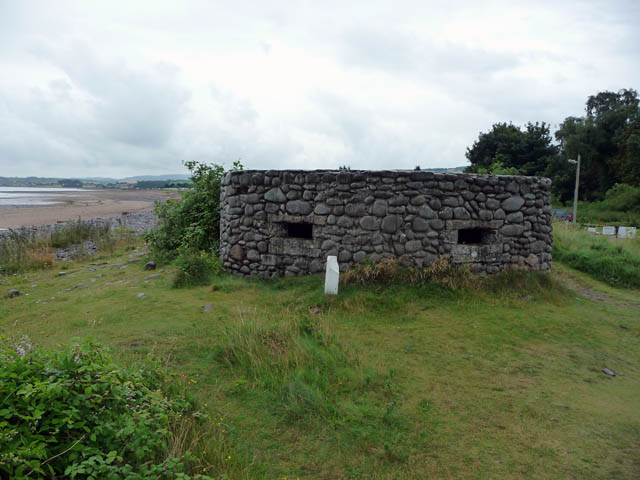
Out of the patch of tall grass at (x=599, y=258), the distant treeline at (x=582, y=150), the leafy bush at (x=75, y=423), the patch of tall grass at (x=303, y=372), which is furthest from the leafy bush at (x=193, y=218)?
the distant treeline at (x=582, y=150)

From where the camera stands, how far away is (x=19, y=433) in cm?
222

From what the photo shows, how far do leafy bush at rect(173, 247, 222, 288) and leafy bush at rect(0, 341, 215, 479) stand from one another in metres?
5.62

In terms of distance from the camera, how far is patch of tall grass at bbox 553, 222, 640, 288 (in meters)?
9.88

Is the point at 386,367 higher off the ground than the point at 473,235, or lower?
lower

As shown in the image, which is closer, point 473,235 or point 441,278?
point 441,278

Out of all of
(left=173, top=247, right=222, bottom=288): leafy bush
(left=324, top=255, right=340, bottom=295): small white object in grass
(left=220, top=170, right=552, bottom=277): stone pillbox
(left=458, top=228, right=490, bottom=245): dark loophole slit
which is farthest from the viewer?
(left=173, top=247, right=222, bottom=288): leafy bush

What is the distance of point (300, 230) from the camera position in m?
9.16

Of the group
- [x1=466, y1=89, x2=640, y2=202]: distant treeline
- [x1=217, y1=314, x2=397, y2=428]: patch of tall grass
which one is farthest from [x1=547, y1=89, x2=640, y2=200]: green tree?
[x1=217, y1=314, x2=397, y2=428]: patch of tall grass

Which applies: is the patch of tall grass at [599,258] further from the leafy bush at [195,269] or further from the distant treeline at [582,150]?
the distant treeline at [582,150]

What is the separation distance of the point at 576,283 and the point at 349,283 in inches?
230

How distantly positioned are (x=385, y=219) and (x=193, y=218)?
5.82 m

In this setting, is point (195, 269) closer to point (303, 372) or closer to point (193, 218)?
point (193, 218)

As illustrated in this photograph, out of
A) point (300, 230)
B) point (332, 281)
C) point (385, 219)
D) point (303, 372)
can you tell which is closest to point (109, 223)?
point (300, 230)

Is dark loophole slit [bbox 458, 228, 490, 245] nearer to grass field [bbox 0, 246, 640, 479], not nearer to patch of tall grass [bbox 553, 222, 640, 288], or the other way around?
grass field [bbox 0, 246, 640, 479]
